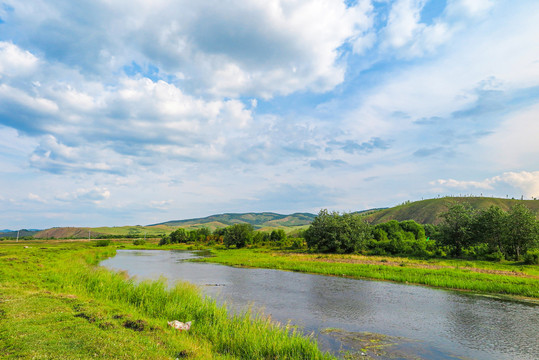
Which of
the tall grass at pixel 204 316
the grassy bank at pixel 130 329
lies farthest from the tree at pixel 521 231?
the grassy bank at pixel 130 329

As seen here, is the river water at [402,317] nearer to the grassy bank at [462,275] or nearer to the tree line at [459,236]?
the grassy bank at [462,275]

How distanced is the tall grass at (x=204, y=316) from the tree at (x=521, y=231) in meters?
49.8

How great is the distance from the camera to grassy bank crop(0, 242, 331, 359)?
35.9 ft

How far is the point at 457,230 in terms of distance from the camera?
58250 millimetres

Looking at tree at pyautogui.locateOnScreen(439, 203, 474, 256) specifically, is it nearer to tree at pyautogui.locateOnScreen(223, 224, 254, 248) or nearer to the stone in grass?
the stone in grass

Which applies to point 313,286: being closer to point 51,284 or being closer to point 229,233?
point 51,284

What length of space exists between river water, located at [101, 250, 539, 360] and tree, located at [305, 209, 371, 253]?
4004cm

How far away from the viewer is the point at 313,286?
1326 inches

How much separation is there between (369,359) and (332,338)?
3.33 meters

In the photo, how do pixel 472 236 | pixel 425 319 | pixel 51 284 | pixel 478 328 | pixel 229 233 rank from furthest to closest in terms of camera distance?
A: pixel 229 233, pixel 472 236, pixel 51 284, pixel 425 319, pixel 478 328

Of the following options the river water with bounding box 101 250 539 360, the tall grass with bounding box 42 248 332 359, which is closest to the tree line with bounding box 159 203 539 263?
the river water with bounding box 101 250 539 360

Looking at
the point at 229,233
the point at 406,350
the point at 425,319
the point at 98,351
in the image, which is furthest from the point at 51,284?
the point at 229,233

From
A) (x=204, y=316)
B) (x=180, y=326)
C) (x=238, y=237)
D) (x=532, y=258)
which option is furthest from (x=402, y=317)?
(x=238, y=237)

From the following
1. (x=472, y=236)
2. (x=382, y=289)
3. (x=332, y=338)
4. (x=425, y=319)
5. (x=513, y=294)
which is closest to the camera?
(x=332, y=338)
